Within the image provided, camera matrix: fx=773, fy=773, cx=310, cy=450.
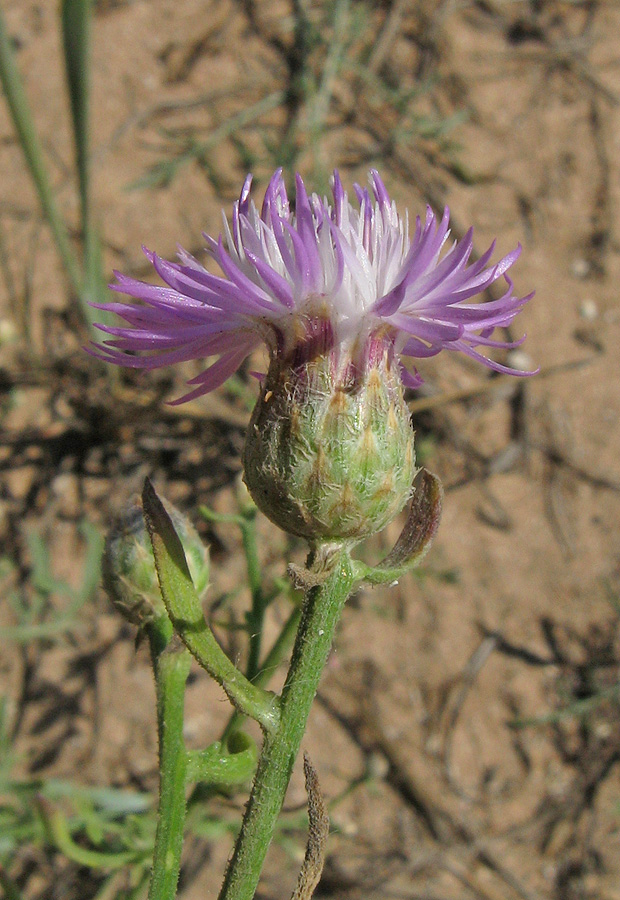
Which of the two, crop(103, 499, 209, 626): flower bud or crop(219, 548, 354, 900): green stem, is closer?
crop(219, 548, 354, 900): green stem

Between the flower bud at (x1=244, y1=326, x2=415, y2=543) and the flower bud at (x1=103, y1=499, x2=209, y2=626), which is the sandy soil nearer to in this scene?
the flower bud at (x1=103, y1=499, x2=209, y2=626)

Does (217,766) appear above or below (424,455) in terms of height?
below

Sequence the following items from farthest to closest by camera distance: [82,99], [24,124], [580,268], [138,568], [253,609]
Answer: [580,268], [82,99], [24,124], [253,609], [138,568]

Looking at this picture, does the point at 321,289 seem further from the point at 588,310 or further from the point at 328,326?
the point at 588,310

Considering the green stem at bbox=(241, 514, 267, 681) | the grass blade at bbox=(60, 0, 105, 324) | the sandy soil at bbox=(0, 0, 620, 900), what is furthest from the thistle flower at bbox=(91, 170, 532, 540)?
the sandy soil at bbox=(0, 0, 620, 900)

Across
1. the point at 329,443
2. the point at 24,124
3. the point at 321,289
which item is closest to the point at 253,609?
the point at 329,443

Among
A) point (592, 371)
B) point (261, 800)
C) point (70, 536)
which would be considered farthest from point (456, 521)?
point (261, 800)

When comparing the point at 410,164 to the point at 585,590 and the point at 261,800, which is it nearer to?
the point at 585,590

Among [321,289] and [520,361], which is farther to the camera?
[520,361]
